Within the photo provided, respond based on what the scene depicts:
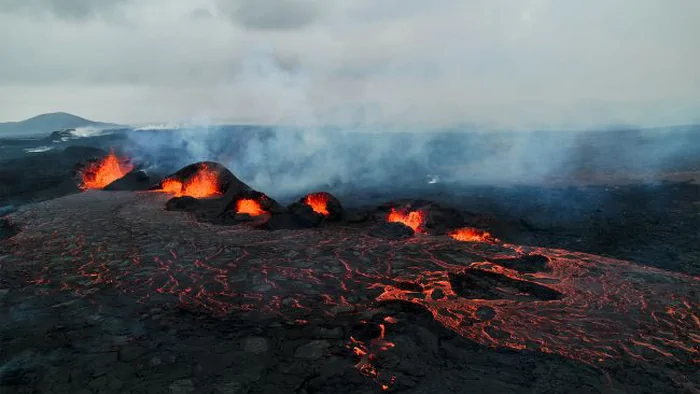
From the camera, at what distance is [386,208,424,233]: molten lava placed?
1791 cm

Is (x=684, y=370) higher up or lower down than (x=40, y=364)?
lower down

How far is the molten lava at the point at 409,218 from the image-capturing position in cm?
1791

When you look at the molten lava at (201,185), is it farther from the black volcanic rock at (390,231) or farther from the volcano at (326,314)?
the black volcanic rock at (390,231)

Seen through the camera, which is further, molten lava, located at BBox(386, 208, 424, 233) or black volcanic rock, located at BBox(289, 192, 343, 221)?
molten lava, located at BBox(386, 208, 424, 233)

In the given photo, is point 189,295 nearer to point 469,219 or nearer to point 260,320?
point 260,320

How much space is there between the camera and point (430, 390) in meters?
5.67

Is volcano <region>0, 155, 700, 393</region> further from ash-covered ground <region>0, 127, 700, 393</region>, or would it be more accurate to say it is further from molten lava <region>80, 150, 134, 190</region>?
molten lava <region>80, 150, 134, 190</region>

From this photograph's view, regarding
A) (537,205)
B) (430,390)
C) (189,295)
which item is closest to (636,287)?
(430,390)

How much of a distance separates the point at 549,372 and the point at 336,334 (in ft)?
12.0

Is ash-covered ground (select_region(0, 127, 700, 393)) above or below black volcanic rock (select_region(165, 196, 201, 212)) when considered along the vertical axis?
below

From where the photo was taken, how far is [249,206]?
57.6 ft

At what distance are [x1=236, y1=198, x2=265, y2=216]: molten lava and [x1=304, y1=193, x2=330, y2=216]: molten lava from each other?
7.64 ft

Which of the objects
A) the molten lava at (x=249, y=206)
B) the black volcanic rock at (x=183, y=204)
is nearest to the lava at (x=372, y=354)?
the molten lava at (x=249, y=206)

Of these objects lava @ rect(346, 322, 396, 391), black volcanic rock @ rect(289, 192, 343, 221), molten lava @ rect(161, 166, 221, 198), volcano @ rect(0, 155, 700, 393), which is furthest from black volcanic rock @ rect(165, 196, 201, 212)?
lava @ rect(346, 322, 396, 391)
